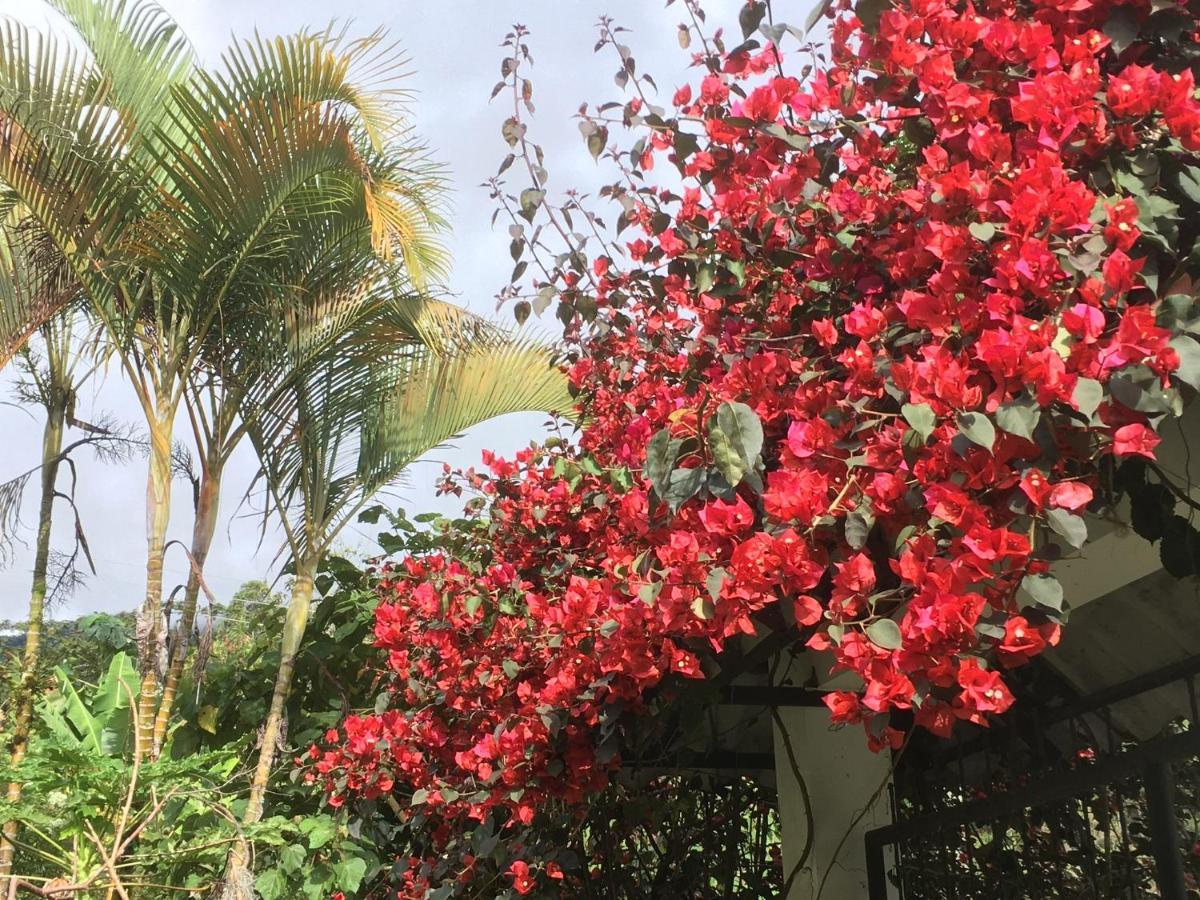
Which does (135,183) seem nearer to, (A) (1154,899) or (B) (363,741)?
(B) (363,741)

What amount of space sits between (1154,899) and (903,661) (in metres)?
2.07

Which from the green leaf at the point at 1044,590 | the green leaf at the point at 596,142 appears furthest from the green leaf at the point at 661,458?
the green leaf at the point at 596,142

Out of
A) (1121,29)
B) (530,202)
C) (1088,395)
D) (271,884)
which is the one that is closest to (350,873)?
(271,884)

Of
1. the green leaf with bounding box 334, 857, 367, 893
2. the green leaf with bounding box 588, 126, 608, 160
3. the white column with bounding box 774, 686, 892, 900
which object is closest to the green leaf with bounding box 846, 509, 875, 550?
the green leaf with bounding box 588, 126, 608, 160

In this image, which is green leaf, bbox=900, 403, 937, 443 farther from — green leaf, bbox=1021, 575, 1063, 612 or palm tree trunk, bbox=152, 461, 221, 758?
palm tree trunk, bbox=152, 461, 221, 758

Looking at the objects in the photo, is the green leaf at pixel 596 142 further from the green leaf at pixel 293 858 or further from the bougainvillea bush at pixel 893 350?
the green leaf at pixel 293 858

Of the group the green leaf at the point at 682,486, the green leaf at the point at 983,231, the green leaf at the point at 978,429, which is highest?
the green leaf at the point at 983,231

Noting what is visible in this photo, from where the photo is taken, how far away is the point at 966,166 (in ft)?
4.55

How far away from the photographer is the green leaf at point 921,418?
122 cm

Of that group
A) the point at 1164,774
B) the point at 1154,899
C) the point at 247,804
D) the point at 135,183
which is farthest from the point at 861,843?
the point at 135,183

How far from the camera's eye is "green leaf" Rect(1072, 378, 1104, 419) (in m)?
1.12

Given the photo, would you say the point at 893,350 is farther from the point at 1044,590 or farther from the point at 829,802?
the point at 829,802

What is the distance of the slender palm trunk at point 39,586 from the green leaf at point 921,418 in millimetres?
4432

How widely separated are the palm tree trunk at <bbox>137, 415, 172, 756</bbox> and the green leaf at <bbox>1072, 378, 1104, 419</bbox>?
359cm
